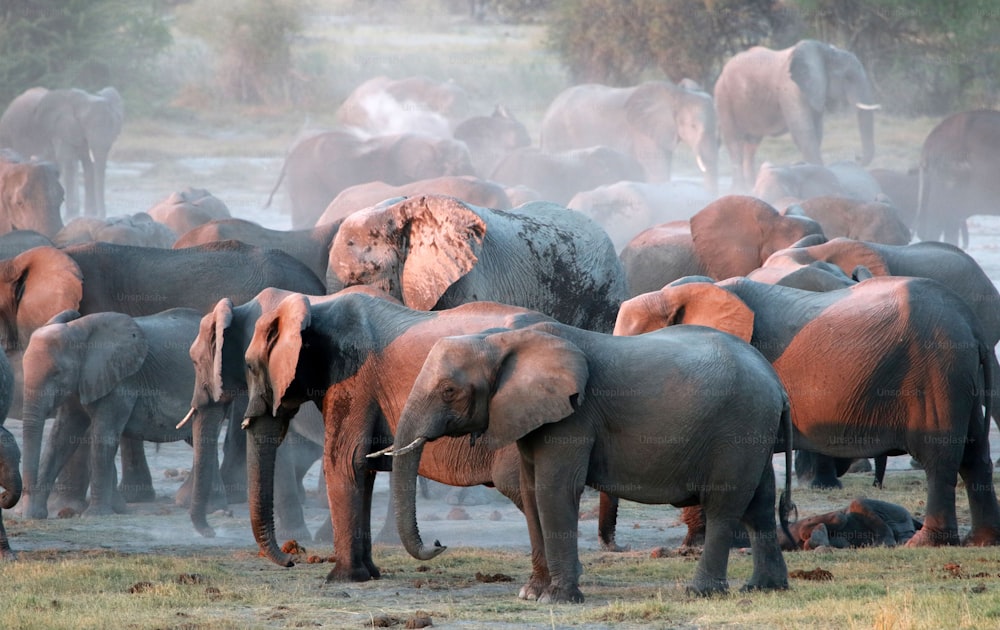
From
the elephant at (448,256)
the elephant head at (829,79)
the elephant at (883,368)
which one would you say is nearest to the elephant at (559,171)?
the elephant head at (829,79)

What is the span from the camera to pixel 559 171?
26.9 meters

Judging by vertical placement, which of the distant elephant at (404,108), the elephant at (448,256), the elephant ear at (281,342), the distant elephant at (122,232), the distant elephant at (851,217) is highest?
the elephant ear at (281,342)

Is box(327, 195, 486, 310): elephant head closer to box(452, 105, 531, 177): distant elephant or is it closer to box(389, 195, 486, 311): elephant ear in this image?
box(389, 195, 486, 311): elephant ear

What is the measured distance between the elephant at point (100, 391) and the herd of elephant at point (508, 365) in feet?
0.06

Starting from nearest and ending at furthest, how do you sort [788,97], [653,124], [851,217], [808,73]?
[851,217], [808,73], [788,97], [653,124]

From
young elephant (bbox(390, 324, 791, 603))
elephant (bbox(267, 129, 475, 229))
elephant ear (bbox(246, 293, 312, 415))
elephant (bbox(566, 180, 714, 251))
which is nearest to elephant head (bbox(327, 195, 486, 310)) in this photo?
elephant ear (bbox(246, 293, 312, 415))

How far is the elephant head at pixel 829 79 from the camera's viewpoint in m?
28.7

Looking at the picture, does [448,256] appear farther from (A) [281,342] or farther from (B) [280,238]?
(B) [280,238]

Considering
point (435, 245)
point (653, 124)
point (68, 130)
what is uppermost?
point (435, 245)

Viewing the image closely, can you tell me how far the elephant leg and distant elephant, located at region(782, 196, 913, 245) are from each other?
9838 mm

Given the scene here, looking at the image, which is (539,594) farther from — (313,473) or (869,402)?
(313,473)

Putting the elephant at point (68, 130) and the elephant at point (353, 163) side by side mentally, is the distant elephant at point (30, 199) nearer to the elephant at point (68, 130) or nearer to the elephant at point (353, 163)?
the elephant at point (353, 163)

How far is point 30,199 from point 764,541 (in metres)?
16.1

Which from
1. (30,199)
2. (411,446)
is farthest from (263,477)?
(30,199)
